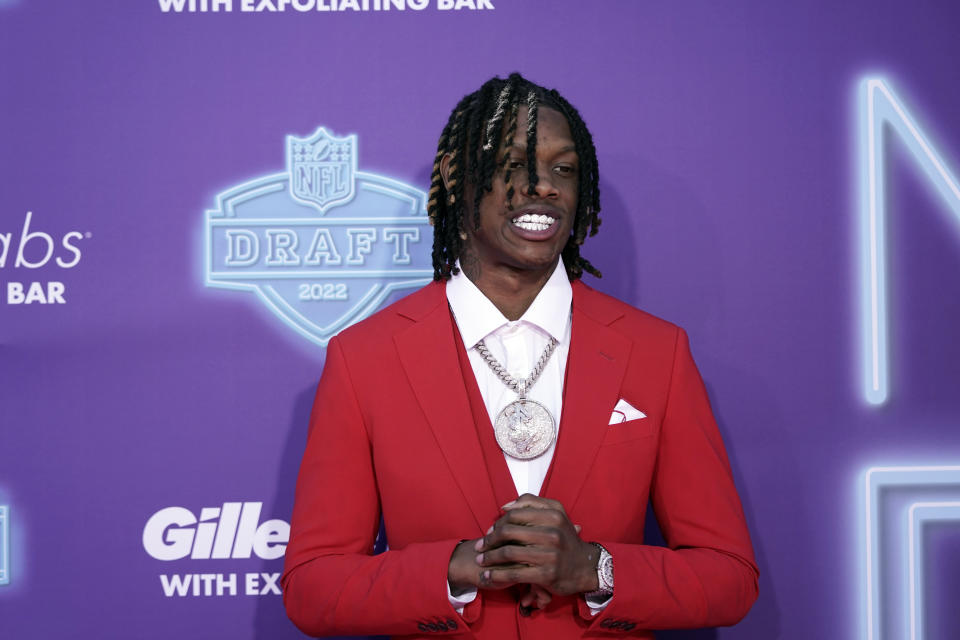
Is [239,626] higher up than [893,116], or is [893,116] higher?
[893,116]

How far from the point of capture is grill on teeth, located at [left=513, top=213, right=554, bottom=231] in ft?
6.70

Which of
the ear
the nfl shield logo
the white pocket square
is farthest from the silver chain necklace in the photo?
the nfl shield logo

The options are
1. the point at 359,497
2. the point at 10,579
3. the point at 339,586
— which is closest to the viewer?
the point at 339,586

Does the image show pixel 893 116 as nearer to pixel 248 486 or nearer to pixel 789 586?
pixel 789 586

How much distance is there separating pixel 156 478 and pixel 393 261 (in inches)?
34.5

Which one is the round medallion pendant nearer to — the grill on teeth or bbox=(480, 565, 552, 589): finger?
bbox=(480, 565, 552, 589): finger

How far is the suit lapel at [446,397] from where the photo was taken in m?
1.92

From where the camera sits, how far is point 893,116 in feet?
8.89

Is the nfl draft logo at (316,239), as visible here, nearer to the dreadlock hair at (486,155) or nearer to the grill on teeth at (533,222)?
the dreadlock hair at (486,155)

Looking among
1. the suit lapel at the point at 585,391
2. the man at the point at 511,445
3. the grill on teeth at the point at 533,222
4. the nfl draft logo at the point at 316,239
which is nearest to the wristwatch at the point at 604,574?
the man at the point at 511,445

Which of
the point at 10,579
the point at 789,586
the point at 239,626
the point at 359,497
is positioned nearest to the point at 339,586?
the point at 359,497

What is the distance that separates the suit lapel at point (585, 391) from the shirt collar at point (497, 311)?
0.04m

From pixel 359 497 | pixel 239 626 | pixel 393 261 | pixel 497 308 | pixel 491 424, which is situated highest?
pixel 393 261

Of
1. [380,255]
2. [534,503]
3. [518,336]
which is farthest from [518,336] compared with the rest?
[380,255]
